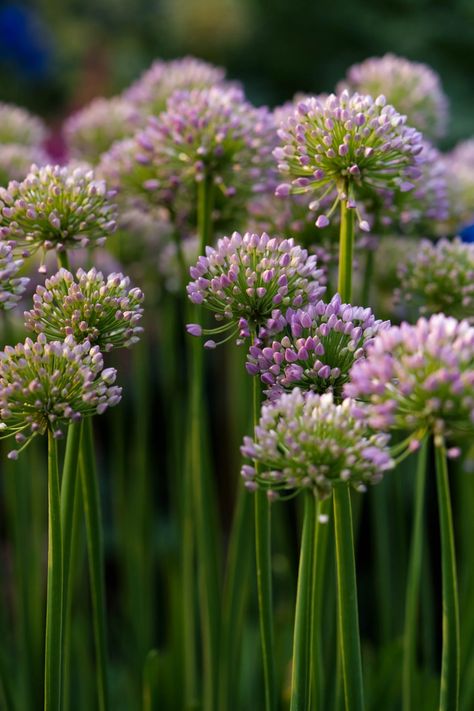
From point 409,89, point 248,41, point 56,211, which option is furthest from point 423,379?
point 248,41

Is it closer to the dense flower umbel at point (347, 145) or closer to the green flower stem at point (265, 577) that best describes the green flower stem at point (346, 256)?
the dense flower umbel at point (347, 145)

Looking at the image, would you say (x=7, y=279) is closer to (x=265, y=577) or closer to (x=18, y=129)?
(x=265, y=577)

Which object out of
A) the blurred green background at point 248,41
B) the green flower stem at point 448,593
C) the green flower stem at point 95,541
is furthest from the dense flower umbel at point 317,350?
the blurred green background at point 248,41

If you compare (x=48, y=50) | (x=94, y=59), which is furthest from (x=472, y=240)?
(x=48, y=50)

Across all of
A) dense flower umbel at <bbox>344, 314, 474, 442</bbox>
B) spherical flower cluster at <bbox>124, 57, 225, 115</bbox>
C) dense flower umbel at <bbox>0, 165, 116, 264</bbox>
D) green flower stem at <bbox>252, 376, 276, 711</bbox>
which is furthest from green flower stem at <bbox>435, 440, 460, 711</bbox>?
spherical flower cluster at <bbox>124, 57, 225, 115</bbox>

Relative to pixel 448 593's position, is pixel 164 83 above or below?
above

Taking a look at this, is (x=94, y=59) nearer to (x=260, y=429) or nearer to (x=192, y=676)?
(x=192, y=676)

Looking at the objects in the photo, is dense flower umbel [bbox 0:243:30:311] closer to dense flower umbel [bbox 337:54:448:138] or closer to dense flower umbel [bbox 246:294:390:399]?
dense flower umbel [bbox 246:294:390:399]

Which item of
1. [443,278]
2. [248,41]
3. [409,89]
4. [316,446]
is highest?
[248,41]
